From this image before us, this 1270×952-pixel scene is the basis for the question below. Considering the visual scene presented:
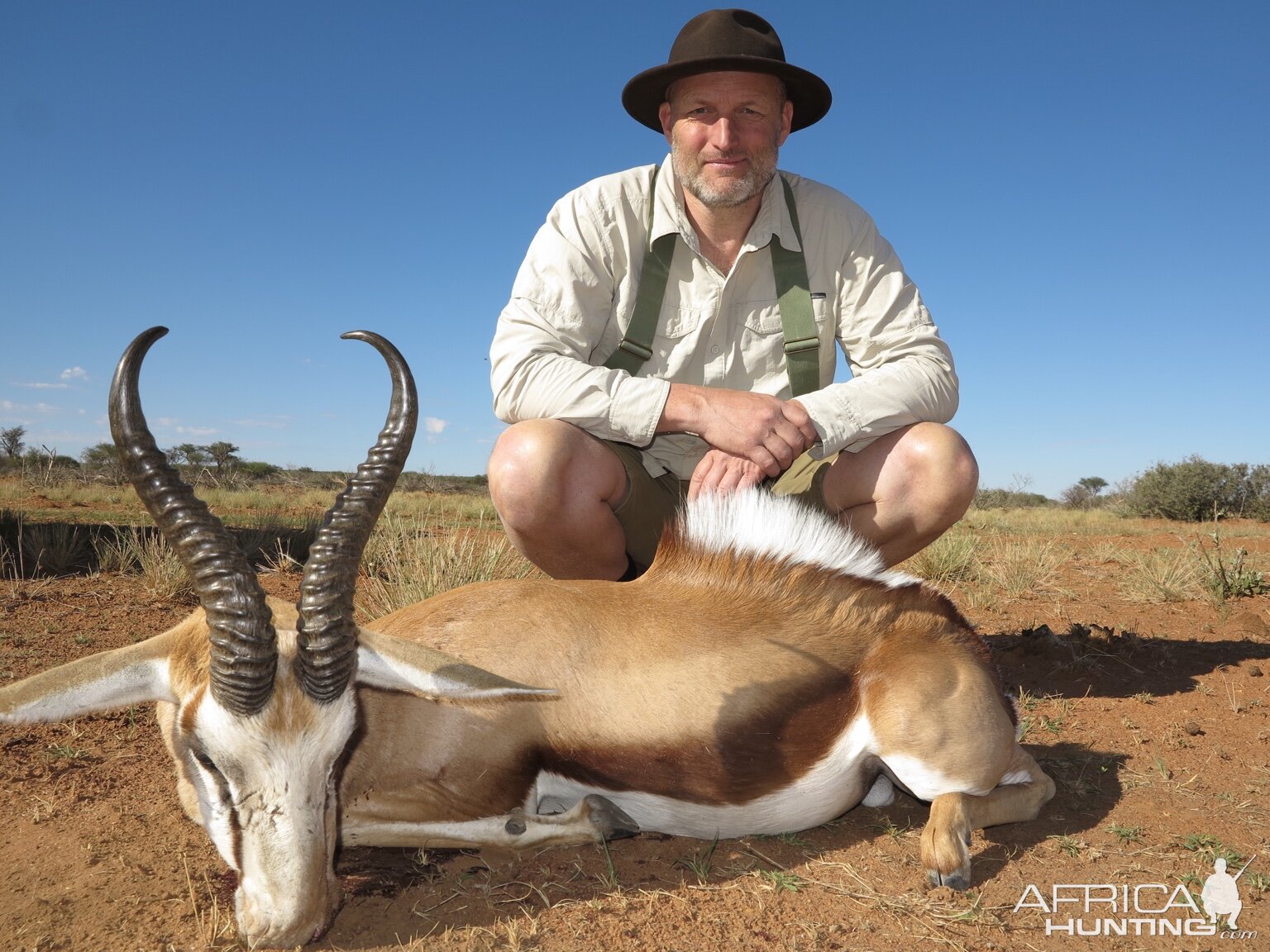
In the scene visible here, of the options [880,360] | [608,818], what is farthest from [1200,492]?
[608,818]

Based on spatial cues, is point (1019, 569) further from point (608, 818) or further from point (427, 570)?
point (608, 818)

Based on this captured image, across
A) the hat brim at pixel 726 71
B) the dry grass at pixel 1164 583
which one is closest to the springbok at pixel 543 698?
the hat brim at pixel 726 71

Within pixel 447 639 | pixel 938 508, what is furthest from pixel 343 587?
pixel 938 508

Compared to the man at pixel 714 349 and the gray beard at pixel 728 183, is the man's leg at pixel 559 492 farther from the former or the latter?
the gray beard at pixel 728 183

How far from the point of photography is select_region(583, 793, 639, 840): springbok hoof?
307 cm

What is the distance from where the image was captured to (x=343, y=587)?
8.29ft

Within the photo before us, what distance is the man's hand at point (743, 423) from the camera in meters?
4.19

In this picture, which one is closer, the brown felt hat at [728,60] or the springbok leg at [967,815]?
the springbok leg at [967,815]

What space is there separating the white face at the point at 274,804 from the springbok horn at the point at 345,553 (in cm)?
10

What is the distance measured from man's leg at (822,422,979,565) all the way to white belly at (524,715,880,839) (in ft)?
5.35

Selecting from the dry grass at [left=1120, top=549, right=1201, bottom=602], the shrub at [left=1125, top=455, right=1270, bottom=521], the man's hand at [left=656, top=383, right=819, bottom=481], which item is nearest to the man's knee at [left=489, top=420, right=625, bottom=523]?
the man's hand at [left=656, top=383, right=819, bottom=481]

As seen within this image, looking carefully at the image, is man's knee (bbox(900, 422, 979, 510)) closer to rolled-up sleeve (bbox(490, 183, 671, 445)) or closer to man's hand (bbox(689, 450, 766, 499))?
man's hand (bbox(689, 450, 766, 499))

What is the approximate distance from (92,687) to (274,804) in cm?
61

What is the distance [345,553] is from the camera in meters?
2.55
